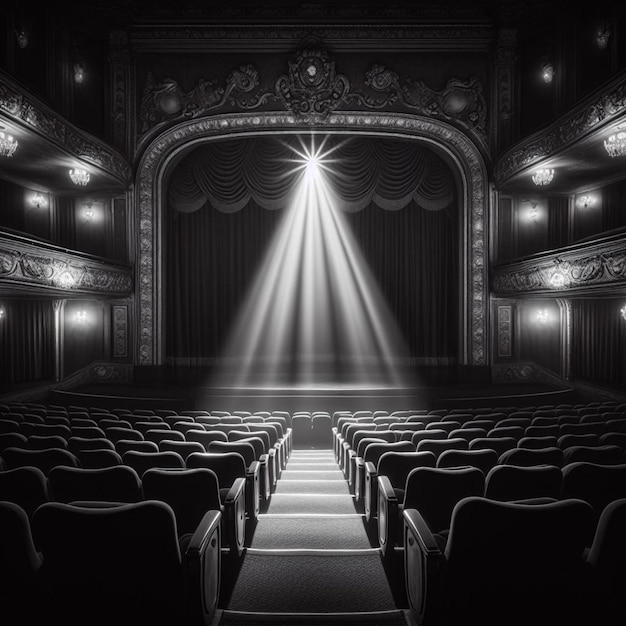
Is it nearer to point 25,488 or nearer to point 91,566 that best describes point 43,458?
point 25,488

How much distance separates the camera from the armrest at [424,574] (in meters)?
1.96

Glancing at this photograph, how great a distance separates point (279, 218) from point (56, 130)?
5.98 metres

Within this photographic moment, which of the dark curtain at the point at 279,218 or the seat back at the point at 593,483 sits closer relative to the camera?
the seat back at the point at 593,483

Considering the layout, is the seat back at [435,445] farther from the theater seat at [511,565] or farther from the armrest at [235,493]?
the theater seat at [511,565]

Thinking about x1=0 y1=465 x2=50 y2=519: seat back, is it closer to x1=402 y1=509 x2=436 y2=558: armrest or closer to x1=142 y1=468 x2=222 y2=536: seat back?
x1=142 y1=468 x2=222 y2=536: seat back

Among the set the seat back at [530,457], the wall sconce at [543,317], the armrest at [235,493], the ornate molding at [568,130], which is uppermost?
the ornate molding at [568,130]

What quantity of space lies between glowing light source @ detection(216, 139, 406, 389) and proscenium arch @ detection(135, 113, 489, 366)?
203 cm

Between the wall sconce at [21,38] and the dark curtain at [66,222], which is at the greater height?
the wall sconce at [21,38]

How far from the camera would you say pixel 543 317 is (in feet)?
38.0

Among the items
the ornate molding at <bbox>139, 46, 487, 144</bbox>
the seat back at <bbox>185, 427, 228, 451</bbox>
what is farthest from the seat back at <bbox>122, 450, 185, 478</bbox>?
the ornate molding at <bbox>139, 46, 487, 144</bbox>

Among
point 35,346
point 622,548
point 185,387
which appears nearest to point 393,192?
point 185,387

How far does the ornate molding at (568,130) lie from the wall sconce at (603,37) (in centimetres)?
170

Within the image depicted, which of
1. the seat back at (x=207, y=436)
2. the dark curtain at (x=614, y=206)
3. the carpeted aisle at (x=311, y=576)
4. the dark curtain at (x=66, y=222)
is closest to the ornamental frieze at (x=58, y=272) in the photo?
the dark curtain at (x=66, y=222)

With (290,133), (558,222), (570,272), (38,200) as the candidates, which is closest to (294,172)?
(290,133)
